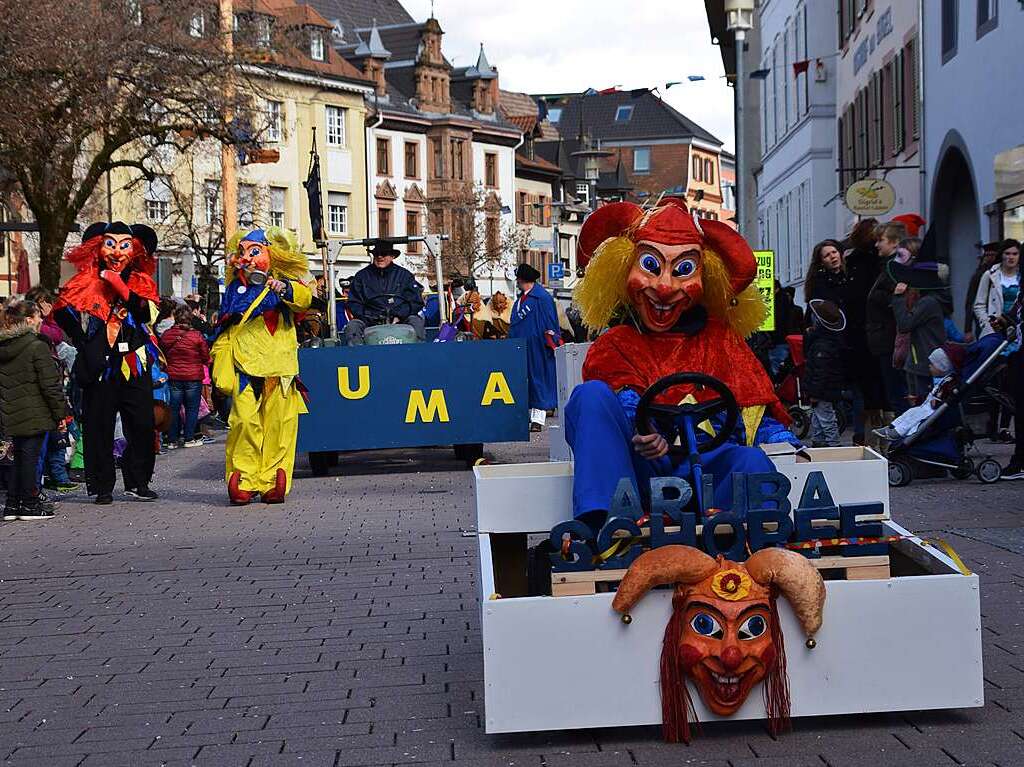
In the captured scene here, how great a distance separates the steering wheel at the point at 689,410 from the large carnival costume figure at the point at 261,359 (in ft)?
22.5

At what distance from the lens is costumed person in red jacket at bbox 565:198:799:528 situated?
20.9 feet

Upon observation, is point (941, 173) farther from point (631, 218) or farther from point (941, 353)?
point (631, 218)

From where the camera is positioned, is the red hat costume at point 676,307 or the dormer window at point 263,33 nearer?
the red hat costume at point 676,307

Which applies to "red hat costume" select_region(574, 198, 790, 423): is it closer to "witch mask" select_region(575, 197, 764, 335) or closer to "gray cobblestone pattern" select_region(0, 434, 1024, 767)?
"witch mask" select_region(575, 197, 764, 335)

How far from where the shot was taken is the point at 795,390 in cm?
1852

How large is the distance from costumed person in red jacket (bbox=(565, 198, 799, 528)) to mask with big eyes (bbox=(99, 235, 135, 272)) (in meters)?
6.60

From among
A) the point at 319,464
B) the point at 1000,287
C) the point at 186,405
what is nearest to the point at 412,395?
the point at 319,464

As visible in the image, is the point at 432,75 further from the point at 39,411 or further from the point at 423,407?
the point at 39,411

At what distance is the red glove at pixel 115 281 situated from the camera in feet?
42.5

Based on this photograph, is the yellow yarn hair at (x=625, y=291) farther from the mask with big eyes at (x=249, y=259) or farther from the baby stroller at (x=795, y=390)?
the baby stroller at (x=795, y=390)

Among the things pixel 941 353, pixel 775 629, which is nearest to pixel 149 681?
pixel 775 629

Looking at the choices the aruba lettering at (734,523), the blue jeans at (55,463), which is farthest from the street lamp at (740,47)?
the aruba lettering at (734,523)

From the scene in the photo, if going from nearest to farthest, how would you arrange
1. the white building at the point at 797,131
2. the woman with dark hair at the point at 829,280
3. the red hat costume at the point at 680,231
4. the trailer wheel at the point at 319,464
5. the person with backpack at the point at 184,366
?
the red hat costume at the point at 680,231 → the woman with dark hair at the point at 829,280 → the trailer wheel at the point at 319,464 → the person with backpack at the point at 184,366 → the white building at the point at 797,131

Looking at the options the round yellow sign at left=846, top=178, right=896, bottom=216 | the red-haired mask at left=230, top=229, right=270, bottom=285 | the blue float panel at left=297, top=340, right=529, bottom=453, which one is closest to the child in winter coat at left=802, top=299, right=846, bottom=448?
the blue float panel at left=297, top=340, right=529, bottom=453
